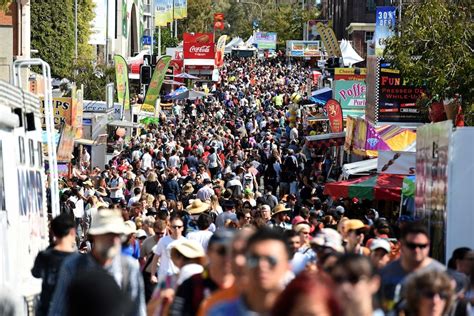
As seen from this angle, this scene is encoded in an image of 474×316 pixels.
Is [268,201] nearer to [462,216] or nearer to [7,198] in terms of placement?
[462,216]

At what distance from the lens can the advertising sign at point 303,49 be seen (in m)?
113

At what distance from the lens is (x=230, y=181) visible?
2900 centimetres

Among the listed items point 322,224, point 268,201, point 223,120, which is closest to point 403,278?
point 322,224

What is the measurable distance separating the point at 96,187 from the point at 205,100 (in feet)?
148

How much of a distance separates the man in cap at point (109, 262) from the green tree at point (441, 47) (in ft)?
45.4

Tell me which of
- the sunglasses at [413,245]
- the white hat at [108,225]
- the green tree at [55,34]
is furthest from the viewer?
the green tree at [55,34]

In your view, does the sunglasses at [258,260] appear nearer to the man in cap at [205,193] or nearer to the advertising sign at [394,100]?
the man in cap at [205,193]

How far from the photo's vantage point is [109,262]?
27.3 feet

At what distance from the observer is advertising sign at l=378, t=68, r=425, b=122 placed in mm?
33531

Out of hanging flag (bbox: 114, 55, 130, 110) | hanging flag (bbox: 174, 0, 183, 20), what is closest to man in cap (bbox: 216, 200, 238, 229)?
hanging flag (bbox: 114, 55, 130, 110)

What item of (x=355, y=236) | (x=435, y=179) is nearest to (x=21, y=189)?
(x=355, y=236)

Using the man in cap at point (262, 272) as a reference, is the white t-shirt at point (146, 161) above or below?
below

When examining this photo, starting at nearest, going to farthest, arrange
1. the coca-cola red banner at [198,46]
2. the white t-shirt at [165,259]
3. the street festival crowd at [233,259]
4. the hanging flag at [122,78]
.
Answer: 1. the street festival crowd at [233,259]
2. the white t-shirt at [165,259]
3. the hanging flag at [122,78]
4. the coca-cola red banner at [198,46]

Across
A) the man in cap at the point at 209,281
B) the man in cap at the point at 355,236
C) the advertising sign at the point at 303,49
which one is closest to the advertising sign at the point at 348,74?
the man in cap at the point at 355,236
